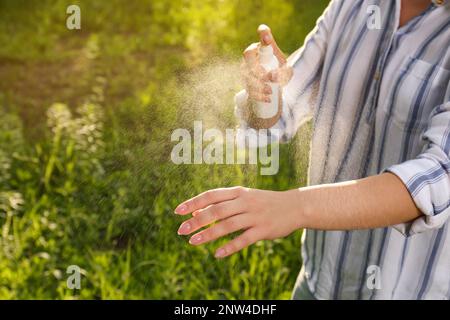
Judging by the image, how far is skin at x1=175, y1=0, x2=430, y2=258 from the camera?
3.76ft

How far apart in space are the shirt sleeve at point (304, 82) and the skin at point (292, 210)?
0.45 m

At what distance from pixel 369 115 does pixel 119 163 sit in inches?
43.2

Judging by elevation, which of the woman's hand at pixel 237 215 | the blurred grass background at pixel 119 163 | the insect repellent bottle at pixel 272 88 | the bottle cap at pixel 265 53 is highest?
the bottle cap at pixel 265 53

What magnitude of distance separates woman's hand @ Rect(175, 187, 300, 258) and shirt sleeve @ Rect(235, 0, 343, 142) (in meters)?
0.49

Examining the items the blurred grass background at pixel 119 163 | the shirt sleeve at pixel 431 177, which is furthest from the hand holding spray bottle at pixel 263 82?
the shirt sleeve at pixel 431 177

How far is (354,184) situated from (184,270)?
1.42 meters

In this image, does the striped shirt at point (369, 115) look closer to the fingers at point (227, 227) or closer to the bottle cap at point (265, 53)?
the bottle cap at point (265, 53)

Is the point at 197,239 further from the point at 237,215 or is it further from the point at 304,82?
the point at 304,82

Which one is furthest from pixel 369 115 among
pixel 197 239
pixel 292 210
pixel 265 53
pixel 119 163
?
pixel 119 163

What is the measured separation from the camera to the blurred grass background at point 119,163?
214 cm

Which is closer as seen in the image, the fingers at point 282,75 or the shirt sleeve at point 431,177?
the shirt sleeve at point 431,177

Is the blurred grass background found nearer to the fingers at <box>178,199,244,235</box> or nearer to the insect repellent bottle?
the insect repellent bottle

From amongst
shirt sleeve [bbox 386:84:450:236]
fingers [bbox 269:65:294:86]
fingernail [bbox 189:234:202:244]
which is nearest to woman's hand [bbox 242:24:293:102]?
fingers [bbox 269:65:294:86]

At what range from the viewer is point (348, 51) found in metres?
1.64
